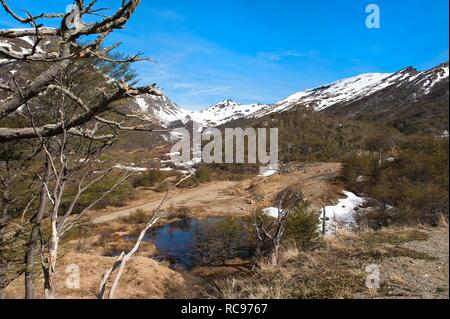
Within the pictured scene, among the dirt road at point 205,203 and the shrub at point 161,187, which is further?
the shrub at point 161,187

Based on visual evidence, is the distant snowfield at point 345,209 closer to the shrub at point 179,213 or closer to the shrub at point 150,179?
the shrub at point 179,213

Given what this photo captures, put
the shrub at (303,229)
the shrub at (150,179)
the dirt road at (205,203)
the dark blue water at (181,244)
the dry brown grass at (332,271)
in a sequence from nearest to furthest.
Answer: the dry brown grass at (332,271) < the shrub at (303,229) < the dark blue water at (181,244) < the dirt road at (205,203) < the shrub at (150,179)

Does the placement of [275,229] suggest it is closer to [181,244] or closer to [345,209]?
[181,244]

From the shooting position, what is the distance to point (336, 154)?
60188mm

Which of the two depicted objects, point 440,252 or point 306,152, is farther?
point 306,152

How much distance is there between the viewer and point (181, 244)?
25.5 meters

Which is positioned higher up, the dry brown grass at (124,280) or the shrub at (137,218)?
the shrub at (137,218)

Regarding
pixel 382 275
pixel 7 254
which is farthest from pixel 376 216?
pixel 7 254

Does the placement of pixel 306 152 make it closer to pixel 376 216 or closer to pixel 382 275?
pixel 376 216

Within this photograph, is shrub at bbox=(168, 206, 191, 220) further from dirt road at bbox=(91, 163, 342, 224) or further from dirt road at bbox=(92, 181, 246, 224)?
dirt road at bbox=(92, 181, 246, 224)

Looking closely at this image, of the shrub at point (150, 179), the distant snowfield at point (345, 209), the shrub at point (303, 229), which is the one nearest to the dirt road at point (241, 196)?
the distant snowfield at point (345, 209)

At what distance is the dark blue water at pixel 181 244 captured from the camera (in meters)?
21.5

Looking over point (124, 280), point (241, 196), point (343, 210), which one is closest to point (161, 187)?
point (241, 196)
